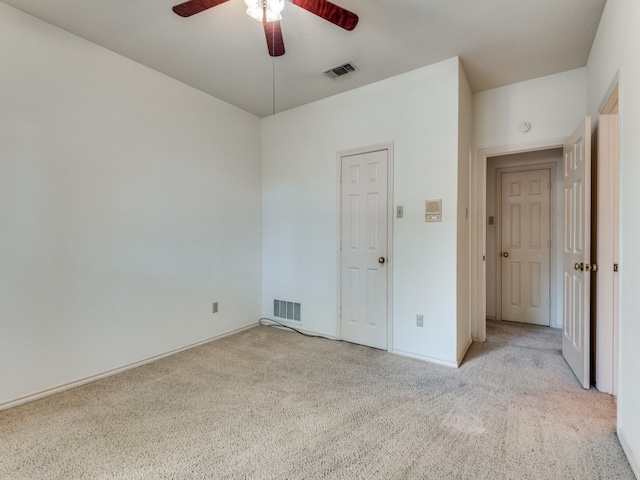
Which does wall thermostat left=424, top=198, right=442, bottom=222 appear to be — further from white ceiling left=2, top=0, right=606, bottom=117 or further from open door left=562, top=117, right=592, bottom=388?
white ceiling left=2, top=0, right=606, bottom=117

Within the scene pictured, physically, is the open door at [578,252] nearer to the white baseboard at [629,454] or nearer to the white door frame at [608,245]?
the white door frame at [608,245]

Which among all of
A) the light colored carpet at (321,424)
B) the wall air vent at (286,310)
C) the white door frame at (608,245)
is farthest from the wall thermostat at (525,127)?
the wall air vent at (286,310)

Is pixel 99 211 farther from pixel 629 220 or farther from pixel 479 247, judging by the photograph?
pixel 479 247

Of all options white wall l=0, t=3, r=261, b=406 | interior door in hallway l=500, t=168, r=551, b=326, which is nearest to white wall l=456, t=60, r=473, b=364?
interior door in hallway l=500, t=168, r=551, b=326

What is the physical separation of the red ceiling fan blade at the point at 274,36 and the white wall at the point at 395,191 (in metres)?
1.43

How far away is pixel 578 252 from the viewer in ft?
8.13

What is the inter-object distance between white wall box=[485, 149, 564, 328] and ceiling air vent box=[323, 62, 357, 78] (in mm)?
2486

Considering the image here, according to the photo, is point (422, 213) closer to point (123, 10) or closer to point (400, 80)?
point (400, 80)

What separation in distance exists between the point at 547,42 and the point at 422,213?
5.50 feet

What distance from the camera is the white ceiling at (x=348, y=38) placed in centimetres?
213

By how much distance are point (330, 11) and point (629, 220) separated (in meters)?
1.95

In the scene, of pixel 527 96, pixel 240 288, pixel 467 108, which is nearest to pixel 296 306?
pixel 240 288

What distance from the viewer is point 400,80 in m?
3.04

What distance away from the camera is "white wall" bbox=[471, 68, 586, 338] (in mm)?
2961
